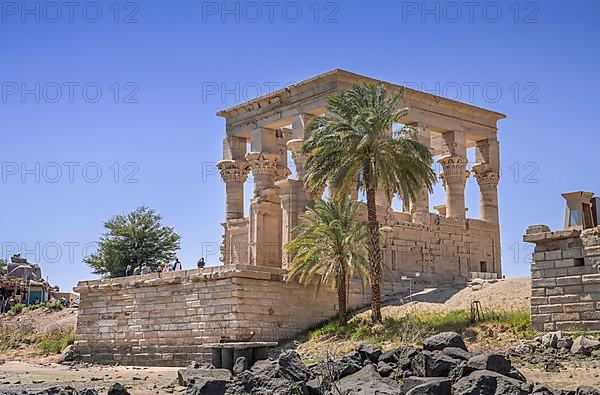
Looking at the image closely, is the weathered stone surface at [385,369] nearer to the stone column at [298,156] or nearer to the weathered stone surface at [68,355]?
the stone column at [298,156]

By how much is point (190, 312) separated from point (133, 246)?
21486 mm

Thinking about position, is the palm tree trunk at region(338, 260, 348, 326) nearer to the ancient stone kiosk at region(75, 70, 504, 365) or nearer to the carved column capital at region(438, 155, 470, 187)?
the ancient stone kiosk at region(75, 70, 504, 365)

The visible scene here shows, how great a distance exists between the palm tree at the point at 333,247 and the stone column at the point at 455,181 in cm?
1015

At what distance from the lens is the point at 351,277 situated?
3064 centimetres


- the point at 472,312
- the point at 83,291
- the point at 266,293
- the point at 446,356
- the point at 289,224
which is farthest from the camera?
the point at 83,291

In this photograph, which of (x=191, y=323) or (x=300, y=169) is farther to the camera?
(x=300, y=169)

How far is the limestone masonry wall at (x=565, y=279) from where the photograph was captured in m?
20.7

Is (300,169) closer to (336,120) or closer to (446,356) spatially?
(336,120)

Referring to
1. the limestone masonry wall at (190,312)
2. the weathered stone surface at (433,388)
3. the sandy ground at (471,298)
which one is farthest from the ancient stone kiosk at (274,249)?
the weathered stone surface at (433,388)

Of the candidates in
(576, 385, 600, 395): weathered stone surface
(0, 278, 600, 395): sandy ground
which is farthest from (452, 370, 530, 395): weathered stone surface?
(0, 278, 600, 395): sandy ground

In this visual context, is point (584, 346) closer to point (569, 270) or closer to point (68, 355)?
point (569, 270)

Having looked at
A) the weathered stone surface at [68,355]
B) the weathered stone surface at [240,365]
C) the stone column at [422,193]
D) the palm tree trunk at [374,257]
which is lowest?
the weathered stone surface at [68,355]

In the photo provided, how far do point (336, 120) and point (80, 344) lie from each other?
15.7 m

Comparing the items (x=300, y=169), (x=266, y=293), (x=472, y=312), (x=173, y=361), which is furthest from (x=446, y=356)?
(x=300, y=169)
